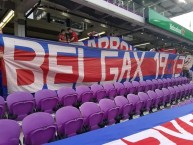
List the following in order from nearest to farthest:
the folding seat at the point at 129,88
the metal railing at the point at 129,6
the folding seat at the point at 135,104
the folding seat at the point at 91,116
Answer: the folding seat at the point at 91,116
the folding seat at the point at 135,104
the folding seat at the point at 129,88
the metal railing at the point at 129,6

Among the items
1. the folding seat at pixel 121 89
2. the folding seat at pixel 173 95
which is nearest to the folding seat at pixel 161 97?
the folding seat at pixel 173 95

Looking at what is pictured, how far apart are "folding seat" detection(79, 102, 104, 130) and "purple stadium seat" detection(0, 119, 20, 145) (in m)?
1.14

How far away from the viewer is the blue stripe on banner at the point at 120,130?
223 centimetres

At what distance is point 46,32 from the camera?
12062 millimetres

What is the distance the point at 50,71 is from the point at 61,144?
2.89m

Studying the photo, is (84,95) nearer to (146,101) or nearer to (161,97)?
(146,101)

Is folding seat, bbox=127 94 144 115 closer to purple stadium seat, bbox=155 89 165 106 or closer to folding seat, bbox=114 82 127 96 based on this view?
folding seat, bbox=114 82 127 96

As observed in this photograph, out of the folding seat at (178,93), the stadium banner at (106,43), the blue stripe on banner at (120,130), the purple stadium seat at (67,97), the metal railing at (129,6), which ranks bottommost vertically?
the folding seat at (178,93)

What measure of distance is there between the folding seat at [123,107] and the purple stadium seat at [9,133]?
7.10ft

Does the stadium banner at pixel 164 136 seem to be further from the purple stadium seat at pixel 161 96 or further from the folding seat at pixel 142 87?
the folding seat at pixel 142 87

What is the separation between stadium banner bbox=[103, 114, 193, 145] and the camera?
229 centimetres

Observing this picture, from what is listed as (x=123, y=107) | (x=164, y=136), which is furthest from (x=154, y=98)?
(x=164, y=136)

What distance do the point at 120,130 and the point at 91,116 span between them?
716 mm

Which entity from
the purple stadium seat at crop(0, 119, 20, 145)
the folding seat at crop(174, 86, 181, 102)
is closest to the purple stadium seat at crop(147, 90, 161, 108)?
the folding seat at crop(174, 86, 181, 102)
